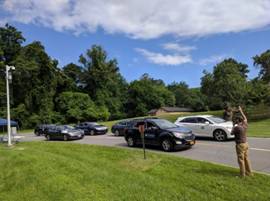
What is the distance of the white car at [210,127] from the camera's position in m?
17.5

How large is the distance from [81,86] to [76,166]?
234 ft

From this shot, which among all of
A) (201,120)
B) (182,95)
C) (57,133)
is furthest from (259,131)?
(182,95)

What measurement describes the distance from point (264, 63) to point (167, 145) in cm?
4323

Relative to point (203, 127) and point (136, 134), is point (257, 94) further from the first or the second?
point (136, 134)

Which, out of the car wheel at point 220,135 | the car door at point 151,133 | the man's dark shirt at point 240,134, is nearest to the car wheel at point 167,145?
the car door at point 151,133

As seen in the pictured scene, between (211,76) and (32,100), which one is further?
(32,100)

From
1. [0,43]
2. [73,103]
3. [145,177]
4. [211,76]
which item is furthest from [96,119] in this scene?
[145,177]

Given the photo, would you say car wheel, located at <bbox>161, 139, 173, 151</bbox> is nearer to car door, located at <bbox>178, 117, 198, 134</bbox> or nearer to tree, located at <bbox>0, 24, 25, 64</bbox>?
car door, located at <bbox>178, 117, 198, 134</bbox>

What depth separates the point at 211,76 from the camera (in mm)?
48125

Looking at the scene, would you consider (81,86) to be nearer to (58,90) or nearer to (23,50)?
(58,90)

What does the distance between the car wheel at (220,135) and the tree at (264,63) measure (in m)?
36.1

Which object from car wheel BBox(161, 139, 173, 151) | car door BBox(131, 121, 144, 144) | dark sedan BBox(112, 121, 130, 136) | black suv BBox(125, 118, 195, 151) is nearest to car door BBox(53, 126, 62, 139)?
dark sedan BBox(112, 121, 130, 136)

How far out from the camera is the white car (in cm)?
1747

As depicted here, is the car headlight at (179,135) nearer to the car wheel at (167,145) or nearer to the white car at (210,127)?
the car wheel at (167,145)
